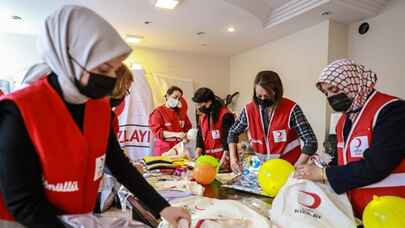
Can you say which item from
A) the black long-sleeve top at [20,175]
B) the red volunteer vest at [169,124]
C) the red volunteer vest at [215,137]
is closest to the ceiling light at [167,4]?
the red volunteer vest at [169,124]

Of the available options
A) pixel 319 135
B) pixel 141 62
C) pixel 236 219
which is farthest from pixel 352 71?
pixel 141 62

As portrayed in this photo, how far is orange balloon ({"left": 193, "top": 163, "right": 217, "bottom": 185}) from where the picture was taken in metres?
1.61

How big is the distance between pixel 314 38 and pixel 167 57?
2993mm

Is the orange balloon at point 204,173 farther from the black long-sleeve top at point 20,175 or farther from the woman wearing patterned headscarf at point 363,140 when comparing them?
the black long-sleeve top at point 20,175

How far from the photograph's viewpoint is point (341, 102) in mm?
1268

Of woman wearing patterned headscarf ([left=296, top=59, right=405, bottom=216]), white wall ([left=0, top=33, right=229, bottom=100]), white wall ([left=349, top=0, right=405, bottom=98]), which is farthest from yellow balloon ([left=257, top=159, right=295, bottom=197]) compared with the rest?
white wall ([left=0, top=33, right=229, bottom=100])

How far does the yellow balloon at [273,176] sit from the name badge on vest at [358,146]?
261 millimetres

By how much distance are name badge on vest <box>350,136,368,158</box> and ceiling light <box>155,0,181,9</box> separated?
291 centimetres

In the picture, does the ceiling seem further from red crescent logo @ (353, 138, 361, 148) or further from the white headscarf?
the white headscarf

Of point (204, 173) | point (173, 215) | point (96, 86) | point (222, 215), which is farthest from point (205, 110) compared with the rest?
point (96, 86)

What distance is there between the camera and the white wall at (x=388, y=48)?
11.5ft

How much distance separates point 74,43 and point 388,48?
3987 millimetres

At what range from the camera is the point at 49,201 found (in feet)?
2.16

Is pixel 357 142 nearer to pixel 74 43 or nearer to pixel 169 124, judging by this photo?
pixel 74 43
